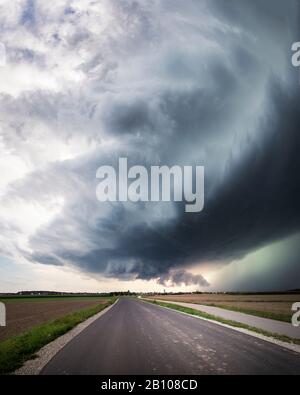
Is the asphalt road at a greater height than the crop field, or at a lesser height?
greater

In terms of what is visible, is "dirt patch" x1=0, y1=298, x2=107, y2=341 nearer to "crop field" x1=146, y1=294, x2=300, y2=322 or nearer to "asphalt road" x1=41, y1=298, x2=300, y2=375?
"asphalt road" x1=41, y1=298, x2=300, y2=375

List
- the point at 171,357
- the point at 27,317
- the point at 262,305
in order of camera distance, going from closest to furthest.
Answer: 1. the point at 171,357
2. the point at 27,317
3. the point at 262,305

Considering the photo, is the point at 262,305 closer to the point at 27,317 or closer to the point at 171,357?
the point at 27,317

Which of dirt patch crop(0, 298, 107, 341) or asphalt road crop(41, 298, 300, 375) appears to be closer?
asphalt road crop(41, 298, 300, 375)

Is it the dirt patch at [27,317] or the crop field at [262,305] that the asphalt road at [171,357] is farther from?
the crop field at [262,305]

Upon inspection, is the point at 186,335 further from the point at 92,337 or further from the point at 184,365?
the point at 184,365

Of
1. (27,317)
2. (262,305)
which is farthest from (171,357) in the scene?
(262,305)

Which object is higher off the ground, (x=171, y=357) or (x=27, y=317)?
(x=171, y=357)

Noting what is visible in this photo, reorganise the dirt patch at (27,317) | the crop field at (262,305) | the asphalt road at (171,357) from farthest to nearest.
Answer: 1. the crop field at (262,305)
2. the dirt patch at (27,317)
3. the asphalt road at (171,357)

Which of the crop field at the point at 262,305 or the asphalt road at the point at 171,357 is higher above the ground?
the asphalt road at the point at 171,357

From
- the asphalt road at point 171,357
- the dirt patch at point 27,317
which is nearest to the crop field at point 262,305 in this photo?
the asphalt road at point 171,357

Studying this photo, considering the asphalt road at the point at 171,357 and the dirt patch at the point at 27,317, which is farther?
the dirt patch at the point at 27,317

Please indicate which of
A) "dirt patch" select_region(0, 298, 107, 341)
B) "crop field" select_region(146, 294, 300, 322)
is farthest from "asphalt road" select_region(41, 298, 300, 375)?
"crop field" select_region(146, 294, 300, 322)
